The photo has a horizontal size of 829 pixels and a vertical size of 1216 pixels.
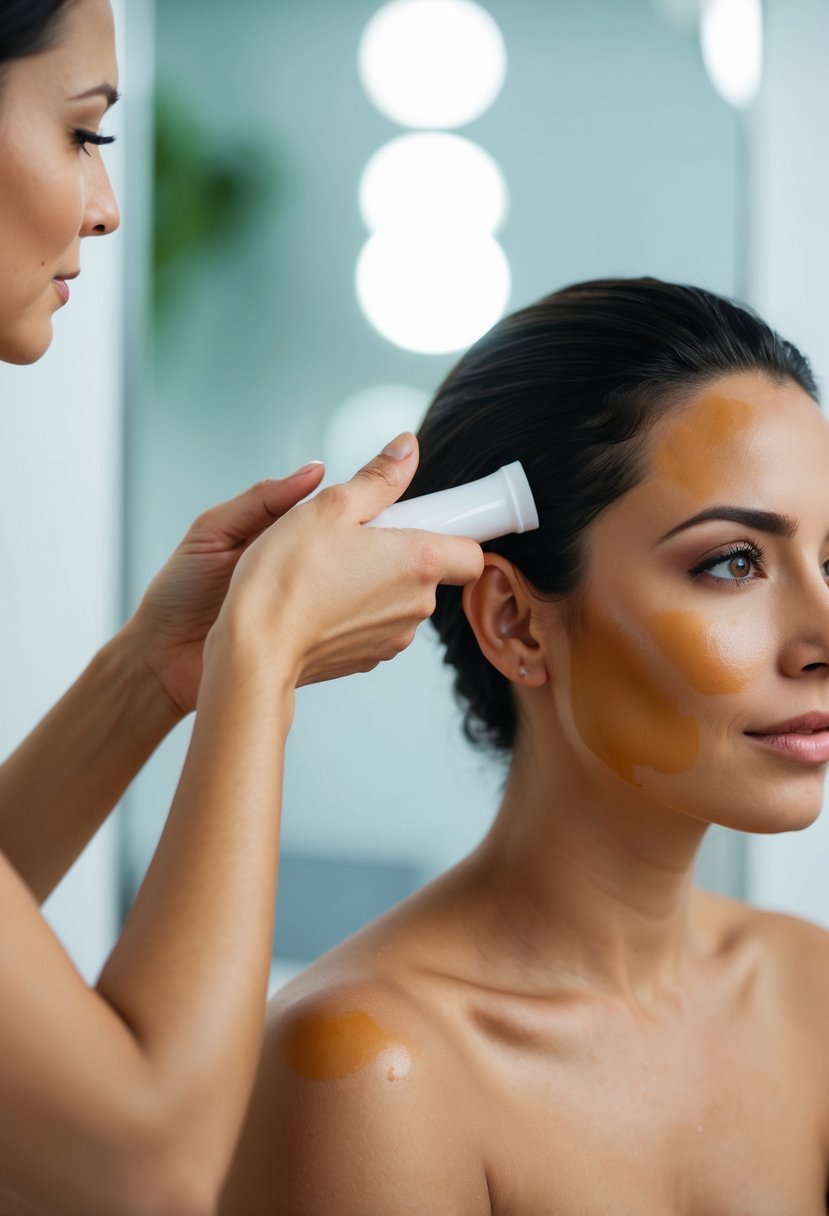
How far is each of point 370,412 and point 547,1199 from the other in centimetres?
126

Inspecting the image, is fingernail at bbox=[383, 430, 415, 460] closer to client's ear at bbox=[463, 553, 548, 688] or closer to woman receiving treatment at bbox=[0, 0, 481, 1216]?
woman receiving treatment at bbox=[0, 0, 481, 1216]

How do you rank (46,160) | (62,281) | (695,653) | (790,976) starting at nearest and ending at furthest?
(46,160) → (62,281) → (695,653) → (790,976)

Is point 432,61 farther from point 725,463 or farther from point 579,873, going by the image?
point 579,873

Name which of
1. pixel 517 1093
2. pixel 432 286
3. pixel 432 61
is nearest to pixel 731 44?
pixel 432 61

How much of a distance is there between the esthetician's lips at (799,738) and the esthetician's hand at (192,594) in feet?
1.35

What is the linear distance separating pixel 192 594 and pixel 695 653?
401mm

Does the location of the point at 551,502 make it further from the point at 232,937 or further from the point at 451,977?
the point at 232,937

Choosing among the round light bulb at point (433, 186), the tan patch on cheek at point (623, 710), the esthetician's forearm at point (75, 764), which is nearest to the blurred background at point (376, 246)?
the round light bulb at point (433, 186)

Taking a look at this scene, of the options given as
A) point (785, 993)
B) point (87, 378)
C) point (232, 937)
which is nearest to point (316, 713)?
point (87, 378)

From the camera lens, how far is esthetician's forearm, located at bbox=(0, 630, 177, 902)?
98 cm

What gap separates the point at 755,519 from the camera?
3.04ft

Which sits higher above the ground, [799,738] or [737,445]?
[737,445]

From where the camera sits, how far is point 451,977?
990 mm

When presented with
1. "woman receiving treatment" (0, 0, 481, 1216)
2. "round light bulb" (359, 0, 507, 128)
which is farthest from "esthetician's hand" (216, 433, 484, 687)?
"round light bulb" (359, 0, 507, 128)
